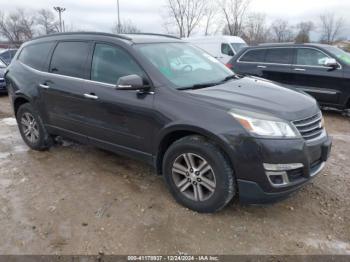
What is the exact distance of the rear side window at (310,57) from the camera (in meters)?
7.13

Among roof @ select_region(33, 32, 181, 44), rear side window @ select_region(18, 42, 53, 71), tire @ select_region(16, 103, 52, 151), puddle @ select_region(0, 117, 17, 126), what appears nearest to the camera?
roof @ select_region(33, 32, 181, 44)

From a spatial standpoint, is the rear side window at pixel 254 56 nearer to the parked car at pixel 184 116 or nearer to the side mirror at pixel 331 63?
the side mirror at pixel 331 63

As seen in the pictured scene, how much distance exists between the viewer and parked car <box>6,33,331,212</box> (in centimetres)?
277

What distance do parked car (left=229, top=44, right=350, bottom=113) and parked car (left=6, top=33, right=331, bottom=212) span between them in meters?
3.84

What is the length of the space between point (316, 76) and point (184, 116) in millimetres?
5273

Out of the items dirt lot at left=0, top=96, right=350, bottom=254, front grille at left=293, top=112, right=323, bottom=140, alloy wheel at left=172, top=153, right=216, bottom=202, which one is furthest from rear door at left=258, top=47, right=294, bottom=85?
alloy wheel at left=172, top=153, right=216, bottom=202

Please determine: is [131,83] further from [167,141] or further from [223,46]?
[223,46]

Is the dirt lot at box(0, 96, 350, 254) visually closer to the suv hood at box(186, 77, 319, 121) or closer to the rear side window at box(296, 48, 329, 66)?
the suv hood at box(186, 77, 319, 121)

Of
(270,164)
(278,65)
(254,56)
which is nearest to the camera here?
(270,164)

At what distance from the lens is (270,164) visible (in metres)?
2.71

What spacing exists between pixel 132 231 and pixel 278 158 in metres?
1.49

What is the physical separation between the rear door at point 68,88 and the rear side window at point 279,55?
5.37 meters

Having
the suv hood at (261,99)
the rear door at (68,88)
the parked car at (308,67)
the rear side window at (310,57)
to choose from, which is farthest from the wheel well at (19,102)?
the rear side window at (310,57)

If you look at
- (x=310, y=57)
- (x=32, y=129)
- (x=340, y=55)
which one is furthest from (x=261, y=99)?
(x=340, y=55)
